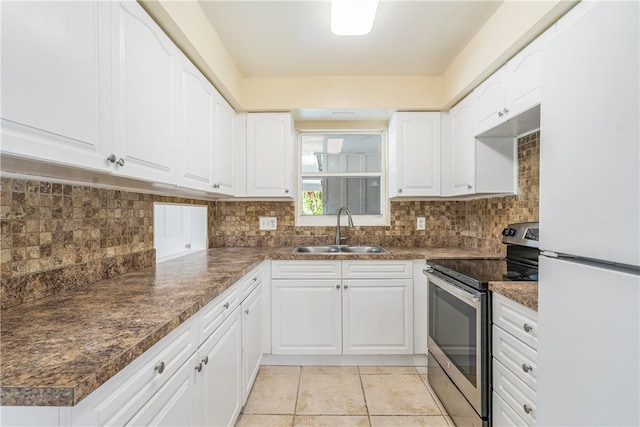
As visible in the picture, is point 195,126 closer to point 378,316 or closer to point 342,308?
point 342,308

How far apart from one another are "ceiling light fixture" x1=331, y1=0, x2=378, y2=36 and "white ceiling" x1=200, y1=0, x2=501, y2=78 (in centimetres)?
16

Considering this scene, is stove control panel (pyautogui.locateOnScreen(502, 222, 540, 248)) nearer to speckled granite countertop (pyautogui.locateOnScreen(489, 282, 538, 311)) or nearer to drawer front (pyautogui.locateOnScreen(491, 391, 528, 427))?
speckled granite countertop (pyautogui.locateOnScreen(489, 282, 538, 311))

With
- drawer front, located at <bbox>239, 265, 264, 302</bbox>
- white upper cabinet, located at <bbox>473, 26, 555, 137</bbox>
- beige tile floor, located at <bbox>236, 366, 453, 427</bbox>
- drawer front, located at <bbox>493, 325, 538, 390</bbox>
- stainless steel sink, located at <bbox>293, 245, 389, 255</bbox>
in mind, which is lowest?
beige tile floor, located at <bbox>236, 366, 453, 427</bbox>

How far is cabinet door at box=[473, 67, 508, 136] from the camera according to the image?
67.7 inches

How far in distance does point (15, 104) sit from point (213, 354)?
1.04 metres

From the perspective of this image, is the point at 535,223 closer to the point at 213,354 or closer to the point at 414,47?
the point at 414,47

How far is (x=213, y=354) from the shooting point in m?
1.24

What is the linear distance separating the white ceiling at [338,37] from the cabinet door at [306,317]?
164 centimetres

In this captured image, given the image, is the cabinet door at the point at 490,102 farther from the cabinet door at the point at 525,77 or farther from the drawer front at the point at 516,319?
the drawer front at the point at 516,319

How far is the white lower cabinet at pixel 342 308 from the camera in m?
2.23


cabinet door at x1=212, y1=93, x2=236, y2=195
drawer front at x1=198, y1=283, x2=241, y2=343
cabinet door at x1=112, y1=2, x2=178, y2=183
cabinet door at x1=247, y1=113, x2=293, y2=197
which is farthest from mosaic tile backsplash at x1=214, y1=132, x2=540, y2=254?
cabinet door at x1=112, y1=2, x2=178, y2=183

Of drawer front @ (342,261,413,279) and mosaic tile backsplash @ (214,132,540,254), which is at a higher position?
mosaic tile backsplash @ (214,132,540,254)

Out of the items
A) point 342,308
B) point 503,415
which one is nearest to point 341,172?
point 342,308

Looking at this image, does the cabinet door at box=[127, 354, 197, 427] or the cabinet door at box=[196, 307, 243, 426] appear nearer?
the cabinet door at box=[127, 354, 197, 427]
